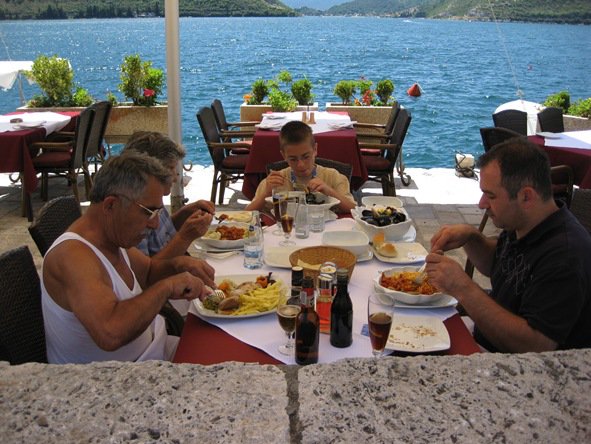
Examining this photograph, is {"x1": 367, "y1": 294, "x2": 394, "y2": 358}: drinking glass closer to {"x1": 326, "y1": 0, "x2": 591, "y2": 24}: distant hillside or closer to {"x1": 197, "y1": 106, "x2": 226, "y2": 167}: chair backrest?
{"x1": 197, "y1": 106, "x2": 226, "y2": 167}: chair backrest

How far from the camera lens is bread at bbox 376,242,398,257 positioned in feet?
8.11

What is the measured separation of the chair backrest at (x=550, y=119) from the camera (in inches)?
236

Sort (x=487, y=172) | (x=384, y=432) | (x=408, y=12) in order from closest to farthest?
(x=384, y=432), (x=487, y=172), (x=408, y=12)

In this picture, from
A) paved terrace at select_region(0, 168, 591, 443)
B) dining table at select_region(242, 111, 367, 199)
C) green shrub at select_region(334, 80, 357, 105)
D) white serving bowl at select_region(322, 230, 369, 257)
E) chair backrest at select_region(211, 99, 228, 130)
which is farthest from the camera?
green shrub at select_region(334, 80, 357, 105)

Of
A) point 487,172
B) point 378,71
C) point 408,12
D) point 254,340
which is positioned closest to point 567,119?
point 487,172

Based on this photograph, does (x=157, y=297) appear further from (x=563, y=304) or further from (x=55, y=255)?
(x=563, y=304)

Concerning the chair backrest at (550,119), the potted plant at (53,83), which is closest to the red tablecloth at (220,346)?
the chair backrest at (550,119)

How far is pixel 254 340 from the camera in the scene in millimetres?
1783

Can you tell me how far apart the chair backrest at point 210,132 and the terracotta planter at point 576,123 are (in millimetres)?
3773

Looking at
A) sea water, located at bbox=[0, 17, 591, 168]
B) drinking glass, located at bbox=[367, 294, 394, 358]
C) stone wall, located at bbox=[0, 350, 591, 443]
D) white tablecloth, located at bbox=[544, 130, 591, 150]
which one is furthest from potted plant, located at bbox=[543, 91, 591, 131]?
stone wall, located at bbox=[0, 350, 591, 443]

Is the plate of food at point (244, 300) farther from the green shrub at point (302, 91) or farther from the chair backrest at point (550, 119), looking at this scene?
the green shrub at point (302, 91)

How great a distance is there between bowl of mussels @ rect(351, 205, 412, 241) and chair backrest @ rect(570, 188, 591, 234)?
0.72 m

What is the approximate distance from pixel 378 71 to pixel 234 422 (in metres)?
39.1

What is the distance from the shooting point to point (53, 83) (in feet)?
23.7
